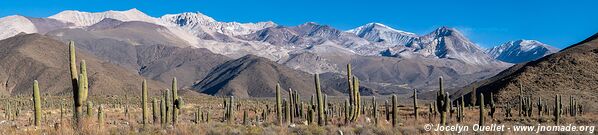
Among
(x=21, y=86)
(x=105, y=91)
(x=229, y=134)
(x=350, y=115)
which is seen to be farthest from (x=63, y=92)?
(x=229, y=134)

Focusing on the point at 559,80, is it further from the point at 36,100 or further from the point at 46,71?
the point at 46,71

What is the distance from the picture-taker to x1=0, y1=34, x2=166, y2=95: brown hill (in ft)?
395

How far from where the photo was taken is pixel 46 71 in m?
127

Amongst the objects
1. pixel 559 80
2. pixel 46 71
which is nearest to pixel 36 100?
pixel 559 80

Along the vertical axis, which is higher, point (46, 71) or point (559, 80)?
point (46, 71)

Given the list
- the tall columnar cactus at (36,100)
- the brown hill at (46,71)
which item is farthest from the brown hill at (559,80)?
the brown hill at (46,71)

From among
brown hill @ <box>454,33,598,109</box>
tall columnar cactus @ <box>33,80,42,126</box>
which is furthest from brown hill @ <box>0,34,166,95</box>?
tall columnar cactus @ <box>33,80,42,126</box>

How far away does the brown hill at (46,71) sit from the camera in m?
120

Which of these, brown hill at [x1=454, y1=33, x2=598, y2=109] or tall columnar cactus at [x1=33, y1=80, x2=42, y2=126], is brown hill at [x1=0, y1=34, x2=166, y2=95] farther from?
tall columnar cactus at [x1=33, y1=80, x2=42, y2=126]

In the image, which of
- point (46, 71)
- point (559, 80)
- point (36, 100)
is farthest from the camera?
point (46, 71)

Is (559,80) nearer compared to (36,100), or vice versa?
(36,100)

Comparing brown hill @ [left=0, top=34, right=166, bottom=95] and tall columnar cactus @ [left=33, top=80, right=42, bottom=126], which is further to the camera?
brown hill @ [left=0, top=34, right=166, bottom=95]

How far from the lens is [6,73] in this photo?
130 metres

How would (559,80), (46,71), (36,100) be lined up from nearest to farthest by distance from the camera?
1. (36,100)
2. (559,80)
3. (46,71)
